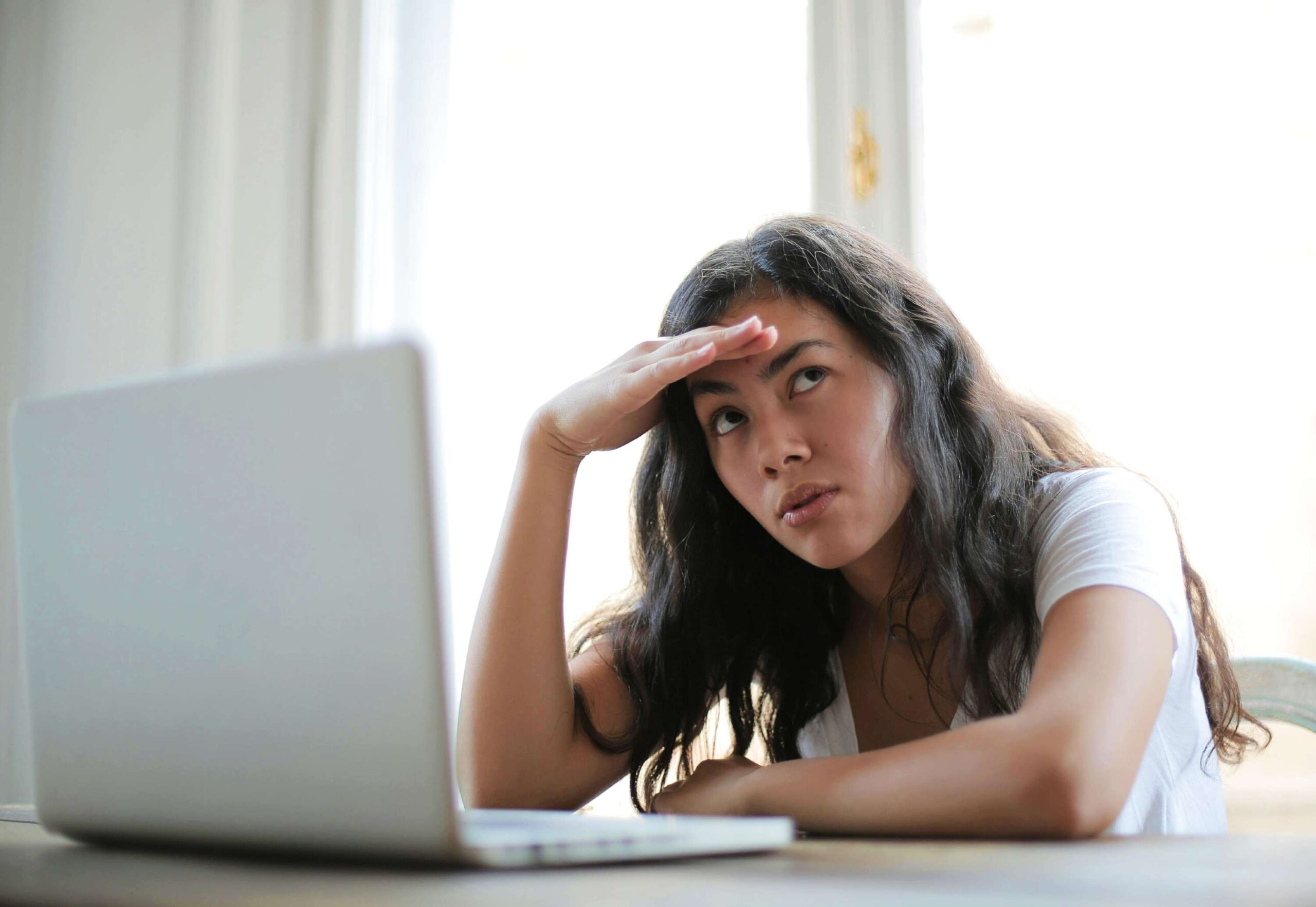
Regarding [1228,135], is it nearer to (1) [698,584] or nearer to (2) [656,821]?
(1) [698,584]

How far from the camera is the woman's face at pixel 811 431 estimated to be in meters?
1.14

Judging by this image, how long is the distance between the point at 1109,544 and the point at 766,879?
615 millimetres

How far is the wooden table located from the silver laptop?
0.01 m

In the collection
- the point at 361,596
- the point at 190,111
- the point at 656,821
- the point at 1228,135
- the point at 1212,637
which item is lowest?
Answer: the point at 1212,637

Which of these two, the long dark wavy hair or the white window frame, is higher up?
the white window frame

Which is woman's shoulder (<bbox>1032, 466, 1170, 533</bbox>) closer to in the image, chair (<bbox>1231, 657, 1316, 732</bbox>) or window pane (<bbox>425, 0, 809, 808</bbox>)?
chair (<bbox>1231, 657, 1316, 732</bbox>)

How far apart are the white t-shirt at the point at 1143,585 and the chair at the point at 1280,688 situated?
91 mm

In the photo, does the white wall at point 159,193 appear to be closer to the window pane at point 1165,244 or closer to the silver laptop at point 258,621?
the window pane at point 1165,244

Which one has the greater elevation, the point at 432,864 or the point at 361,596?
the point at 361,596

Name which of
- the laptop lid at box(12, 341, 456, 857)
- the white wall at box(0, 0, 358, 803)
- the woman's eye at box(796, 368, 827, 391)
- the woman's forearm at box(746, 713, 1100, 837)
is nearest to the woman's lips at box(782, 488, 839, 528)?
the woman's eye at box(796, 368, 827, 391)

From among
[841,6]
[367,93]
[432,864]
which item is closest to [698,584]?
[432,864]

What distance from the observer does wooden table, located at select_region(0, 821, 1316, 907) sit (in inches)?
16.9

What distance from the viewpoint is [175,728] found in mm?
575

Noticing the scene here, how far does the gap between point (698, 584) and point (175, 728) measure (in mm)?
839
